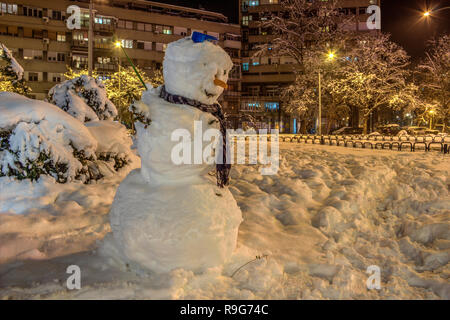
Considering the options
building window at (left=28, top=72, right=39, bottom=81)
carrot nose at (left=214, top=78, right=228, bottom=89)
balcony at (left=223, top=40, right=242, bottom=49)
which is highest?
balcony at (left=223, top=40, right=242, bottom=49)

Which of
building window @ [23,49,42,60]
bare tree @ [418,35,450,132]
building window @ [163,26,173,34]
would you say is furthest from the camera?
building window @ [163,26,173,34]

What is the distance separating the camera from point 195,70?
388 centimetres

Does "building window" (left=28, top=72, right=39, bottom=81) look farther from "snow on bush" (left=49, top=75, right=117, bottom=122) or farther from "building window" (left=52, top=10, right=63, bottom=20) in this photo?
"snow on bush" (left=49, top=75, right=117, bottom=122)

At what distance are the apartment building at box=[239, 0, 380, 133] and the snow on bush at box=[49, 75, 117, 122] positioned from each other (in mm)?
42421

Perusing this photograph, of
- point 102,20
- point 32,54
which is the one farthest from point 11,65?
point 102,20

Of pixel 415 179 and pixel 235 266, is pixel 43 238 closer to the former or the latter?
pixel 235 266

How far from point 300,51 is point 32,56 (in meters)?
36.1

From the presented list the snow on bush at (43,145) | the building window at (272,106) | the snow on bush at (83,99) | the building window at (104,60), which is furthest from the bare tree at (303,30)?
the snow on bush at (43,145)

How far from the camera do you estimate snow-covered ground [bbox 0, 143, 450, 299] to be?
3557 mm

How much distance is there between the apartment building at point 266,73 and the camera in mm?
53719

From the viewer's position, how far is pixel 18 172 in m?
6.24

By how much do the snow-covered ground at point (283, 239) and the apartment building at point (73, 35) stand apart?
124 ft

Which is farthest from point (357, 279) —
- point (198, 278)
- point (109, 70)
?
point (109, 70)

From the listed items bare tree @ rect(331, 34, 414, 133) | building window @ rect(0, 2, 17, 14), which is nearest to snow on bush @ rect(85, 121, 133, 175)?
bare tree @ rect(331, 34, 414, 133)
